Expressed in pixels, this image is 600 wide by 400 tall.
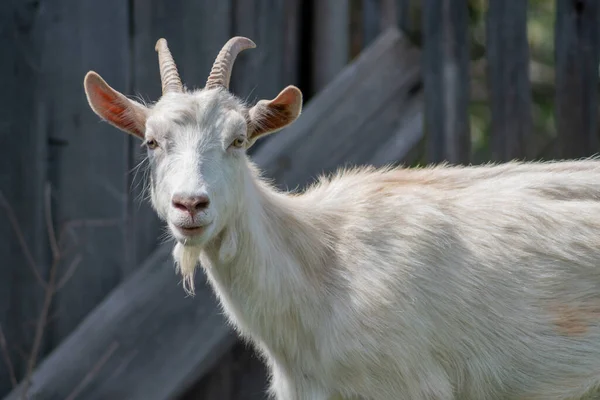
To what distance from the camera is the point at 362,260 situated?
549 cm

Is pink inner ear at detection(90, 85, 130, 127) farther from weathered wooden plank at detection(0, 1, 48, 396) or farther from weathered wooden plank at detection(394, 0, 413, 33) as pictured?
weathered wooden plank at detection(394, 0, 413, 33)

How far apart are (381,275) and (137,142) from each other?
2226 mm

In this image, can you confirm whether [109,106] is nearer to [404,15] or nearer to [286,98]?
[286,98]

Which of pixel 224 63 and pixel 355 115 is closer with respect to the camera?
pixel 224 63

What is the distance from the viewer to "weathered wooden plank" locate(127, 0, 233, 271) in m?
6.94

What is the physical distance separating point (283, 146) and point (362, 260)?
1.62m

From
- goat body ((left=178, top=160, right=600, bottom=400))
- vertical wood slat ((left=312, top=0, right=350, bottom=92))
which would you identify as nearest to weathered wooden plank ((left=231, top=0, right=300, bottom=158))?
vertical wood slat ((left=312, top=0, right=350, bottom=92))

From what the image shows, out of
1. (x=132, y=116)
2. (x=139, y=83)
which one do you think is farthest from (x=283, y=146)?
(x=132, y=116)

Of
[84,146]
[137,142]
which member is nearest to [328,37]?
[137,142]

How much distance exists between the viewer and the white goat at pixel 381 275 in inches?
208

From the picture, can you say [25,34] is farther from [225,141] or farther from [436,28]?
[436,28]

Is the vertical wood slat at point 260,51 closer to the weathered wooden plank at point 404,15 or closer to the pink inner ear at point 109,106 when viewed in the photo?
the weathered wooden plank at point 404,15

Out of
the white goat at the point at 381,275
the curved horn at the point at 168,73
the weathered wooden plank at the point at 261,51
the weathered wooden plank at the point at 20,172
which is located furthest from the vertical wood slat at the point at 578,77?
the weathered wooden plank at the point at 20,172

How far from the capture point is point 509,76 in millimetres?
6898
